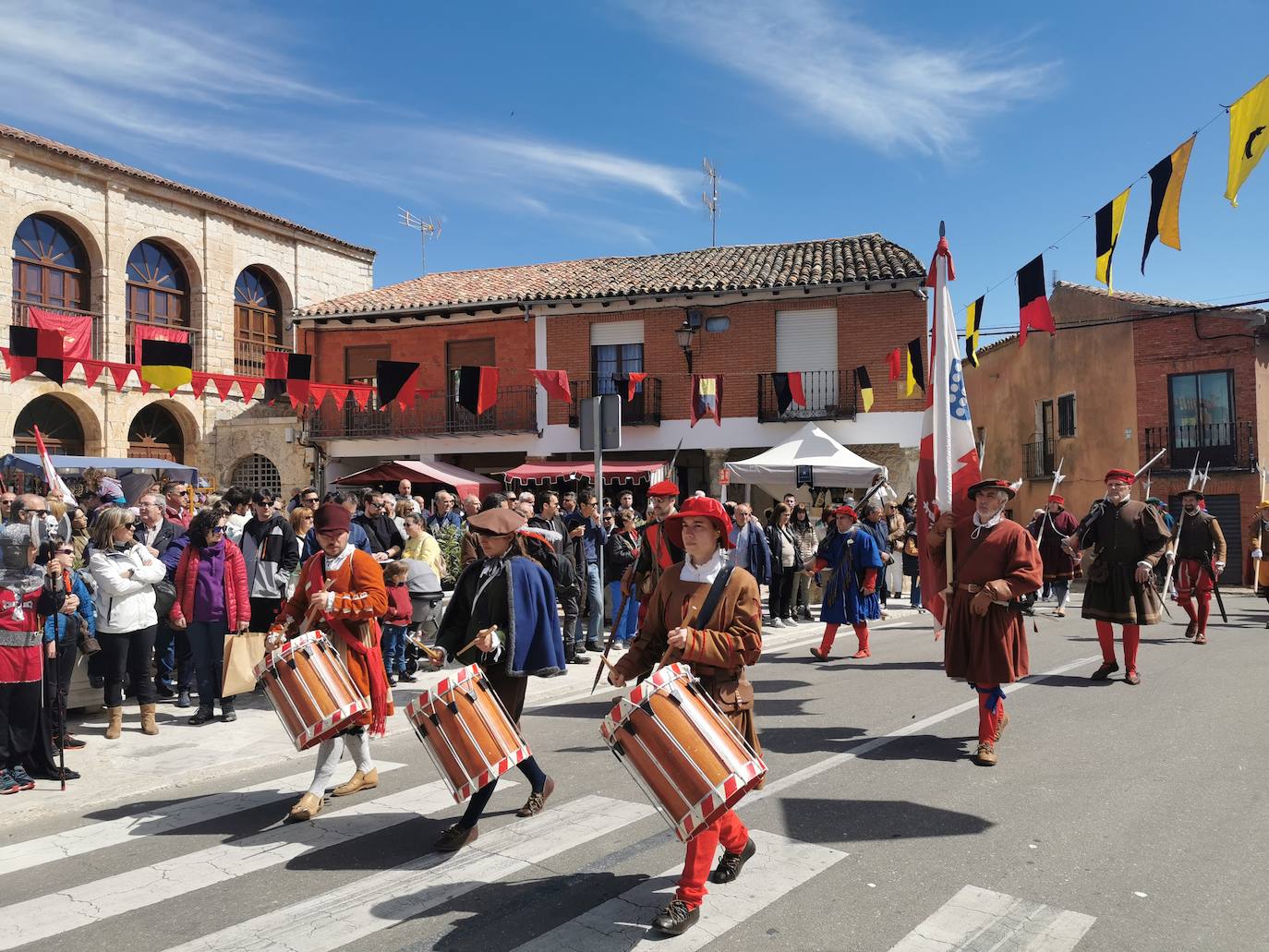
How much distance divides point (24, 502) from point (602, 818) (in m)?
6.95

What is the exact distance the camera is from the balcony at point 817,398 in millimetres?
21812

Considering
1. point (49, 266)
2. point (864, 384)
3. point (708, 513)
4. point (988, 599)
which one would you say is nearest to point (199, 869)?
point (708, 513)

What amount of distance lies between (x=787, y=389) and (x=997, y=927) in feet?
57.5

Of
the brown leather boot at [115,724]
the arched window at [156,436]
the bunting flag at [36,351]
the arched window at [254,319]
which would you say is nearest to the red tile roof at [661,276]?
the arched window at [254,319]

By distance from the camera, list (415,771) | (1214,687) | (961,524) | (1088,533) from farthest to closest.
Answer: (1088,533) < (1214,687) < (961,524) < (415,771)

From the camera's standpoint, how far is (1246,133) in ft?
23.8

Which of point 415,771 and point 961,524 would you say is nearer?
point 415,771

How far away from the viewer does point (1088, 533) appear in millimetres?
9102

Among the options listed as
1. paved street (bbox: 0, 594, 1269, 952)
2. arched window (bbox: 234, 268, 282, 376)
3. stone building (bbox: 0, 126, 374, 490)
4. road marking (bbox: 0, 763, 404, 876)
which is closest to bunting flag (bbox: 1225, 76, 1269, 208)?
paved street (bbox: 0, 594, 1269, 952)

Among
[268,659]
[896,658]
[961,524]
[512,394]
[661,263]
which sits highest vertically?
[661,263]

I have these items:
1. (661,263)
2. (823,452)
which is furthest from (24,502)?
(661,263)

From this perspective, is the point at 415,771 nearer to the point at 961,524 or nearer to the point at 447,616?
the point at 447,616

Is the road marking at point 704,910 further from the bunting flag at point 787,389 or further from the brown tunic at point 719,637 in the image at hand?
the bunting flag at point 787,389

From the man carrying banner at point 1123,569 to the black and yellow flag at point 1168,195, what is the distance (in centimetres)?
228
